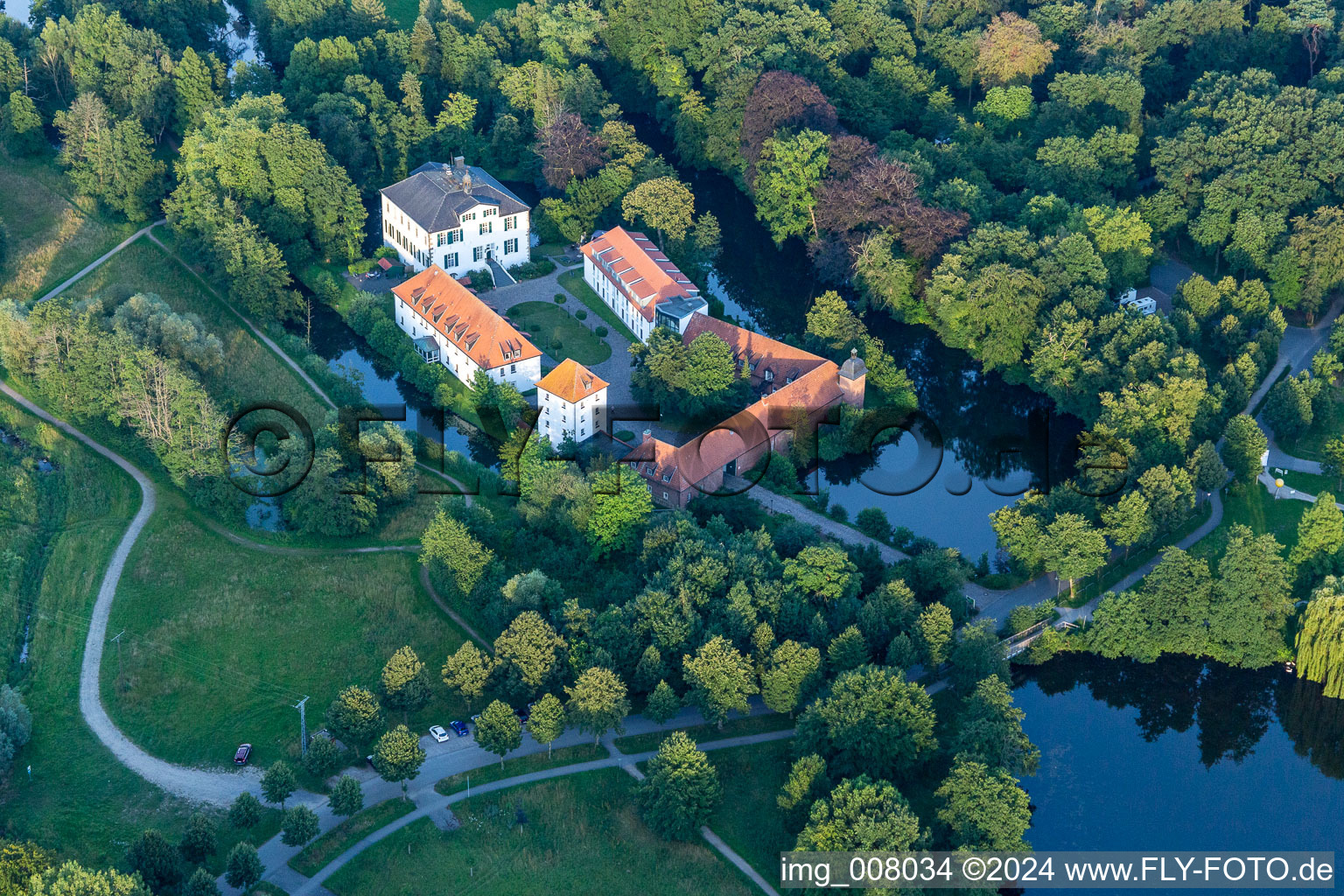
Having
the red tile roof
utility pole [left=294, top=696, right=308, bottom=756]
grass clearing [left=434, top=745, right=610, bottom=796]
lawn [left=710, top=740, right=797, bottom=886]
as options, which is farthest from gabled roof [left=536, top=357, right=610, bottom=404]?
lawn [left=710, top=740, right=797, bottom=886]

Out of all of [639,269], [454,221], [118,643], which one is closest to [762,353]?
[639,269]

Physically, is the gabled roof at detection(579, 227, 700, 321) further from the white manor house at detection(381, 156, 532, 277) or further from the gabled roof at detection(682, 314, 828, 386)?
the white manor house at detection(381, 156, 532, 277)

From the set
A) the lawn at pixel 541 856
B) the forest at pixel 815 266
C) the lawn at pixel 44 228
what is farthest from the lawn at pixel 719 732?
the lawn at pixel 44 228

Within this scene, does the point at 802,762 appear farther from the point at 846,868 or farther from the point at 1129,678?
the point at 1129,678

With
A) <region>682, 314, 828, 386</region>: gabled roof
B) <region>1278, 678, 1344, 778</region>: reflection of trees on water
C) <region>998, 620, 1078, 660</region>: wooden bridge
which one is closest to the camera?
<region>1278, 678, 1344, 778</region>: reflection of trees on water

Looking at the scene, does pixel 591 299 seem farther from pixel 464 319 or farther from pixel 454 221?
pixel 464 319

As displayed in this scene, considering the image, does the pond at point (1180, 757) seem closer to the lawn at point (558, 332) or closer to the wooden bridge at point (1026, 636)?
the wooden bridge at point (1026, 636)
